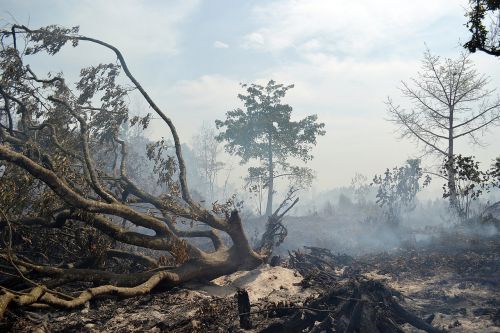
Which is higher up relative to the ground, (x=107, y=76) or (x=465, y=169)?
(x=107, y=76)

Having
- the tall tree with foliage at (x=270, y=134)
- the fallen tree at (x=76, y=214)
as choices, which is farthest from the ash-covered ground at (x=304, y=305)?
the tall tree with foliage at (x=270, y=134)

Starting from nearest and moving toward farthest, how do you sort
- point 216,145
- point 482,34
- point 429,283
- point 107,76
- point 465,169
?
point 482,34, point 429,283, point 107,76, point 465,169, point 216,145

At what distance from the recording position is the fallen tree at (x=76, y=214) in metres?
5.74

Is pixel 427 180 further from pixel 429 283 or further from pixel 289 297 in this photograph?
pixel 289 297

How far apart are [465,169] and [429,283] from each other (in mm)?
5253

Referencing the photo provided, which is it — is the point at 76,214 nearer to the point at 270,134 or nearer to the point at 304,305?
the point at 304,305

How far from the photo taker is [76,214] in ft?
22.0

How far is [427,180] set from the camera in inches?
869

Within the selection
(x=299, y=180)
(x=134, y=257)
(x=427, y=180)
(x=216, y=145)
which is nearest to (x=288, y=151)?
(x=299, y=180)

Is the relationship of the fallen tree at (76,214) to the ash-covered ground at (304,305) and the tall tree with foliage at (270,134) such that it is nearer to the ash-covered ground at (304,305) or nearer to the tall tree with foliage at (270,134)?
the ash-covered ground at (304,305)

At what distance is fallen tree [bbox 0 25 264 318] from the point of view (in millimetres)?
5738

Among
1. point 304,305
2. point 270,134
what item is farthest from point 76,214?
point 270,134

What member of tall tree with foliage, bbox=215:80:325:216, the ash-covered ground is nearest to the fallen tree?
the ash-covered ground

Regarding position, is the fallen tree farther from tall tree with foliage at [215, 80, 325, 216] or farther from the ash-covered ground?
tall tree with foliage at [215, 80, 325, 216]
